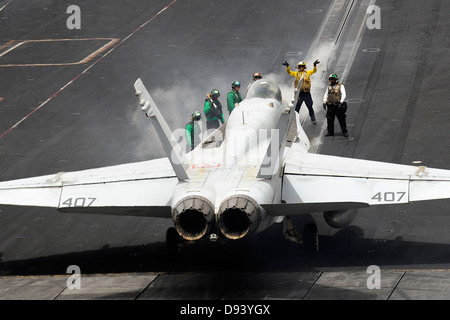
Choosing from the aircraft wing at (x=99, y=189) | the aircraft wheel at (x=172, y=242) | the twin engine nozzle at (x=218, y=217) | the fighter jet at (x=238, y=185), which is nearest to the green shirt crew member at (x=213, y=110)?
the fighter jet at (x=238, y=185)

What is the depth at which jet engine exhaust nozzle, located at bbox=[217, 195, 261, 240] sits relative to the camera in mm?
21391

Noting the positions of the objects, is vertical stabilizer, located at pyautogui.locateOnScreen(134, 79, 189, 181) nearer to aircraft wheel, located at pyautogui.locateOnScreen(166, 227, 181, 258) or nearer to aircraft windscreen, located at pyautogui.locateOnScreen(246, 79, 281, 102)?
aircraft wheel, located at pyautogui.locateOnScreen(166, 227, 181, 258)

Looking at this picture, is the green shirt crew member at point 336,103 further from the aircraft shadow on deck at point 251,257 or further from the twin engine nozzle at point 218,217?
the twin engine nozzle at point 218,217

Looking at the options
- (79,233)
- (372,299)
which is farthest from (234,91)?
(372,299)

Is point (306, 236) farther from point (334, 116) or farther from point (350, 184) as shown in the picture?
point (334, 116)

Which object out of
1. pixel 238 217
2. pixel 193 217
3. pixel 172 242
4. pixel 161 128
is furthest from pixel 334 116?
pixel 193 217

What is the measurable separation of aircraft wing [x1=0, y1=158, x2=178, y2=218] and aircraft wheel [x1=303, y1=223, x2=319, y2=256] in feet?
12.4

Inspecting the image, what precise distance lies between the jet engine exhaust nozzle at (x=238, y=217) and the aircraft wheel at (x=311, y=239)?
3.39 meters

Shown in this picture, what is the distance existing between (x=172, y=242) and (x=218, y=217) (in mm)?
3996

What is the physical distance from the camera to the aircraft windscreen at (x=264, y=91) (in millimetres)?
27891

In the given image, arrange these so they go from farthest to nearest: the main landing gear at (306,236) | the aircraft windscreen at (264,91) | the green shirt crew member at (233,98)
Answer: the green shirt crew member at (233,98), the aircraft windscreen at (264,91), the main landing gear at (306,236)

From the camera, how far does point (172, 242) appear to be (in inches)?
992

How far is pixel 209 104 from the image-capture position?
32.5 m

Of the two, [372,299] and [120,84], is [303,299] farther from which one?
[120,84]
